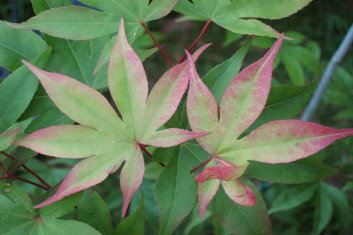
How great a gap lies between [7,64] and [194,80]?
343mm

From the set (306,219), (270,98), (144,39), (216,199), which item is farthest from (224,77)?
(306,219)

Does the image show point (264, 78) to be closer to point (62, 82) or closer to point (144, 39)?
point (62, 82)

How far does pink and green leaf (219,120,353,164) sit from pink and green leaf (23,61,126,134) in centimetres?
17

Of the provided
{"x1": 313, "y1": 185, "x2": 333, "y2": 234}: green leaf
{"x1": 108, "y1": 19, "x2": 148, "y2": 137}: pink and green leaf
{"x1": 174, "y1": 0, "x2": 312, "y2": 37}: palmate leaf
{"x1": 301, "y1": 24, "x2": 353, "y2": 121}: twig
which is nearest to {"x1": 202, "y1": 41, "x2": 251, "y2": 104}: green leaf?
{"x1": 174, "y1": 0, "x2": 312, "y2": 37}: palmate leaf

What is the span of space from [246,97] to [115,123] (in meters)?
0.18

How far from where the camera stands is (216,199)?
654 millimetres

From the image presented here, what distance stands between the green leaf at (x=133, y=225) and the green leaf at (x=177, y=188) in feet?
0.17

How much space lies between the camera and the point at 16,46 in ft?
2.31

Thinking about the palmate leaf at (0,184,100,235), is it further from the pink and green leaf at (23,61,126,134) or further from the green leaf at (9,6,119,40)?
the green leaf at (9,6,119,40)

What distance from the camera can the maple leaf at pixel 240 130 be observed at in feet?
1.72

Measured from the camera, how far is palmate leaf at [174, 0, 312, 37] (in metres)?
0.64

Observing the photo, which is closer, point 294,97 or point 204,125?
point 204,125

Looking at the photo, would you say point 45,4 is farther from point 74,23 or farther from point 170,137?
point 170,137

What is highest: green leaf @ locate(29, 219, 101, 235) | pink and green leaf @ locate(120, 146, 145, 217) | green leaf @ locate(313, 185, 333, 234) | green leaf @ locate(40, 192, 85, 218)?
pink and green leaf @ locate(120, 146, 145, 217)
